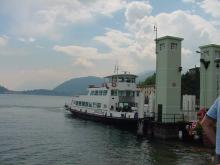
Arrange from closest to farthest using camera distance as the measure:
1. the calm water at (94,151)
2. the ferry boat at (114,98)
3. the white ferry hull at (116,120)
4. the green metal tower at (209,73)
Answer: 1. the calm water at (94,151)
2. the green metal tower at (209,73)
3. the white ferry hull at (116,120)
4. the ferry boat at (114,98)

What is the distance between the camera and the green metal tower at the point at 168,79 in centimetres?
3484

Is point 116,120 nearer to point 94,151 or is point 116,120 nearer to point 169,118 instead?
point 169,118

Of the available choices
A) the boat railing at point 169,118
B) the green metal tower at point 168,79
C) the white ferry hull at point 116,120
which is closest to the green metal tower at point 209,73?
the green metal tower at point 168,79

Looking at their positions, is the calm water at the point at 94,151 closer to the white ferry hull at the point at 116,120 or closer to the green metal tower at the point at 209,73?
the white ferry hull at the point at 116,120

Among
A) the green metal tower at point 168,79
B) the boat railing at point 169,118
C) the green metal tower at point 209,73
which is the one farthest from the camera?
the green metal tower at point 209,73

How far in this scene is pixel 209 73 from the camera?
3781 centimetres

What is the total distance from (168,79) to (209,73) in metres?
5.44

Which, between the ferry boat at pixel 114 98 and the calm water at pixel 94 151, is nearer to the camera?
the calm water at pixel 94 151

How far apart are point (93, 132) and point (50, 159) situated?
17319mm

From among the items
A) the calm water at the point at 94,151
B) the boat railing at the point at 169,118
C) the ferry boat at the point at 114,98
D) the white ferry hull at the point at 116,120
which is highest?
the ferry boat at the point at 114,98

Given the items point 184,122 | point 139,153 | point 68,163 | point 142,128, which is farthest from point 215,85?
point 68,163

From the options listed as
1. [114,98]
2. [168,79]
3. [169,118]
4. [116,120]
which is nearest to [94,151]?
[169,118]

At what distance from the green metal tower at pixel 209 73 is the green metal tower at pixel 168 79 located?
12.8 ft

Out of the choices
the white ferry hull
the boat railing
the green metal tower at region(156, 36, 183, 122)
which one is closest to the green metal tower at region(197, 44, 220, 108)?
the green metal tower at region(156, 36, 183, 122)
